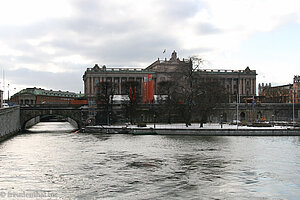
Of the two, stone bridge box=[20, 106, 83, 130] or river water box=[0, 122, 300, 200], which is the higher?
stone bridge box=[20, 106, 83, 130]

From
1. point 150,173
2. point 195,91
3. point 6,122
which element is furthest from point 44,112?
point 150,173

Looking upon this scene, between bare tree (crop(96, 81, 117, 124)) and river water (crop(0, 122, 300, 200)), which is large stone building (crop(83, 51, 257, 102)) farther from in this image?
river water (crop(0, 122, 300, 200))

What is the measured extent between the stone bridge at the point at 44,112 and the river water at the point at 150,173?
46305mm

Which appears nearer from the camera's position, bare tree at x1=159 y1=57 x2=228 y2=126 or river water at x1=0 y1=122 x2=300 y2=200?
river water at x1=0 y1=122 x2=300 y2=200

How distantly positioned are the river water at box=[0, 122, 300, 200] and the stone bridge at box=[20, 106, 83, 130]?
152 feet

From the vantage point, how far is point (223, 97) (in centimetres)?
7881

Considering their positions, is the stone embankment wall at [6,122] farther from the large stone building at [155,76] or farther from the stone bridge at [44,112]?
the large stone building at [155,76]

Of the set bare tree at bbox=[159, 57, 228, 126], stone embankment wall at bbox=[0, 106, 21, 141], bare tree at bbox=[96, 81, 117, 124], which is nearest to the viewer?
stone embankment wall at bbox=[0, 106, 21, 141]

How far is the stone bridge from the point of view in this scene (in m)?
91.6

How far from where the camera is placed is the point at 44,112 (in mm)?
92500

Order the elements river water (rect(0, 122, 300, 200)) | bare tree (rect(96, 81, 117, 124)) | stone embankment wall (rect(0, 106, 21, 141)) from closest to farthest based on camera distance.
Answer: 1. river water (rect(0, 122, 300, 200))
2. stone embankment wall (rect(0, 106, 21, 141))
3. bare tree (rect(96, 81, 117, 124))

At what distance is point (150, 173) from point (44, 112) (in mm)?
66795

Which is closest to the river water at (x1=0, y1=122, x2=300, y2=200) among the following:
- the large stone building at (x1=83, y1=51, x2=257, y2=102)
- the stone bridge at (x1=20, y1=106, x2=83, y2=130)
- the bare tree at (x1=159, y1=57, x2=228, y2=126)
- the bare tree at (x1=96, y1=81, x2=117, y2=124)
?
the bare tree at (x1=159, y1=57, x2=228, y2=126)

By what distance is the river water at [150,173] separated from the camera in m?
24.6
